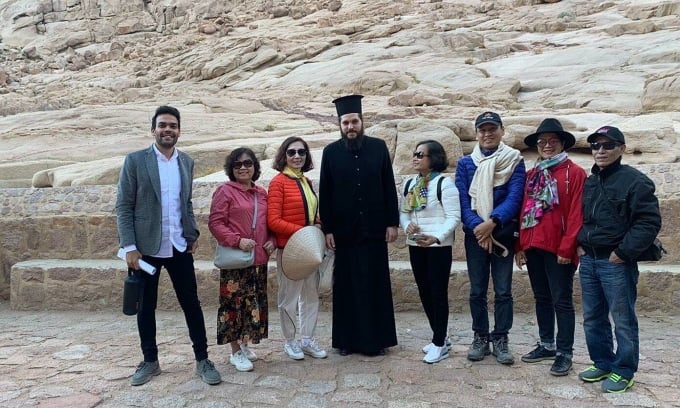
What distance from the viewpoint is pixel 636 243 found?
3.32 m

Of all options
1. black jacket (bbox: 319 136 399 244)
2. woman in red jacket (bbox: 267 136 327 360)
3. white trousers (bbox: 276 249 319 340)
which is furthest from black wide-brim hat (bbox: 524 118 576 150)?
white trousers (bbox: 276 249 319 340)

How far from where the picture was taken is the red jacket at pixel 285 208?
4.20 meters

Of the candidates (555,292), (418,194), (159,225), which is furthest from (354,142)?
(555,292)

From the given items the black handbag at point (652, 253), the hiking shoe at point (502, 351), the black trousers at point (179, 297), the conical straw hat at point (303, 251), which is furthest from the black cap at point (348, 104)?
the black handbag at point (652, 253)

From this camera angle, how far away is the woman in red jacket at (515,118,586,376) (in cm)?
372

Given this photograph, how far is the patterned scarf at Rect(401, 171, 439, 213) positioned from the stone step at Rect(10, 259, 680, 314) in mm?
1554

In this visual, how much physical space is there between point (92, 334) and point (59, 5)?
52.6 meters

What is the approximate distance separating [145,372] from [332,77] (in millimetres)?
17784

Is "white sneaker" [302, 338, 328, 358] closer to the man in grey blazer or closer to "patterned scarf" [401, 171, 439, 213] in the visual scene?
the man in grey blazer

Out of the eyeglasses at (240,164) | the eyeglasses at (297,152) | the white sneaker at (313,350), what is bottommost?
the white sneaker at (313,350)

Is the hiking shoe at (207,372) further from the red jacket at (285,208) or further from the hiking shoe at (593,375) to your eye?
the hiking shoe at (593,375)

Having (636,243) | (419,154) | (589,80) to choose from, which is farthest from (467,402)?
(589,80)

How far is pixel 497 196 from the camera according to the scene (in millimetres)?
4004

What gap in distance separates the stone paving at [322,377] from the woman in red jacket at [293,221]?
186 millimetres
